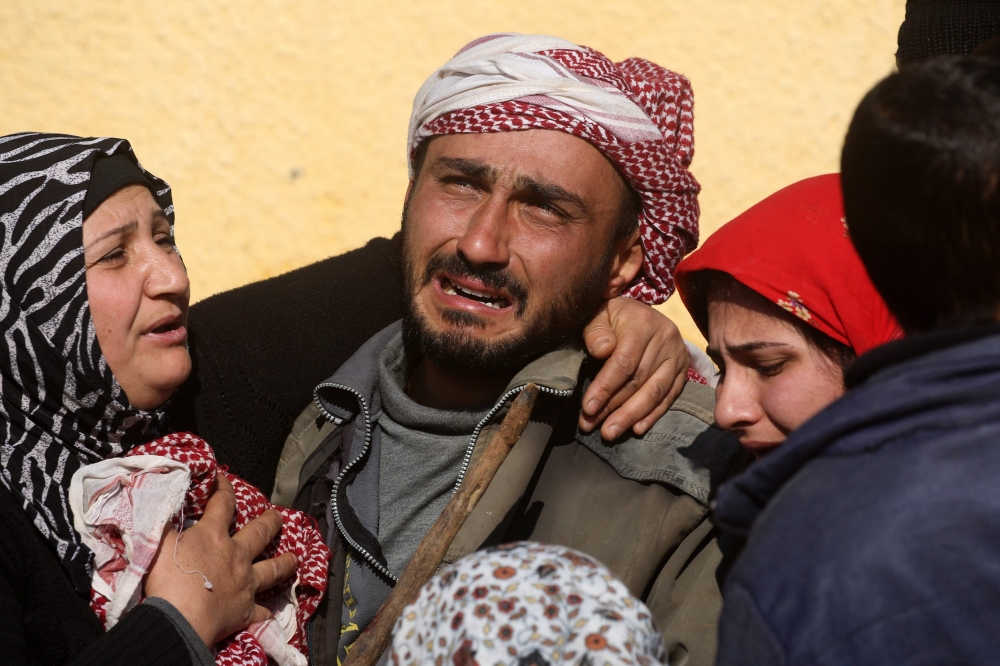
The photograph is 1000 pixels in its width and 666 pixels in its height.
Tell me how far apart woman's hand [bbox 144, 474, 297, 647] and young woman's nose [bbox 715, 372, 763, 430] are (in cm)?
124

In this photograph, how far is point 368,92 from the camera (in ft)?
23.9

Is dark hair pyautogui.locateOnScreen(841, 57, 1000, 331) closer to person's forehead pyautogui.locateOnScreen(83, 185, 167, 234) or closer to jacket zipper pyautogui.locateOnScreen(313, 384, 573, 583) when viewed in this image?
jacket zipper pyautogui.locateOnScreen(313, 384, 573, 583)

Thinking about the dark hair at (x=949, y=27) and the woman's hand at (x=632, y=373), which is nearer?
the woman's hand at (x=632, y=373)

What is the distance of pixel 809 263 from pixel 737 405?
364 millimetres

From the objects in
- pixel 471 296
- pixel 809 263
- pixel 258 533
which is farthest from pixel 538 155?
pixel 258 533

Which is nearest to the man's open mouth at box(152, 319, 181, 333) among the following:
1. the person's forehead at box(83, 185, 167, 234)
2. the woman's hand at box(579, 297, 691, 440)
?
the person's forehead at box(83, 185, 167, 234)

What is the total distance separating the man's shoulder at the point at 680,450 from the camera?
221 centimetres

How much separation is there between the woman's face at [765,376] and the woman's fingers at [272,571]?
4.02 feet

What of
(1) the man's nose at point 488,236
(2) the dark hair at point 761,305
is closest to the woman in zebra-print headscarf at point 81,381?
(1) the man's nose at point 488,236

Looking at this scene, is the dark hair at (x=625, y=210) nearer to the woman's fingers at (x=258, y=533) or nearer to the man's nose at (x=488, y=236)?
the man's nose at (x=488, y=236)

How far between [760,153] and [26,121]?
6222 mm

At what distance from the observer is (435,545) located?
5.95 feet

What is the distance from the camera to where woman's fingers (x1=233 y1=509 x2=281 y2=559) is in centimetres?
223

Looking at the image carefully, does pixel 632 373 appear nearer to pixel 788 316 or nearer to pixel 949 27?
pixel 788 316
